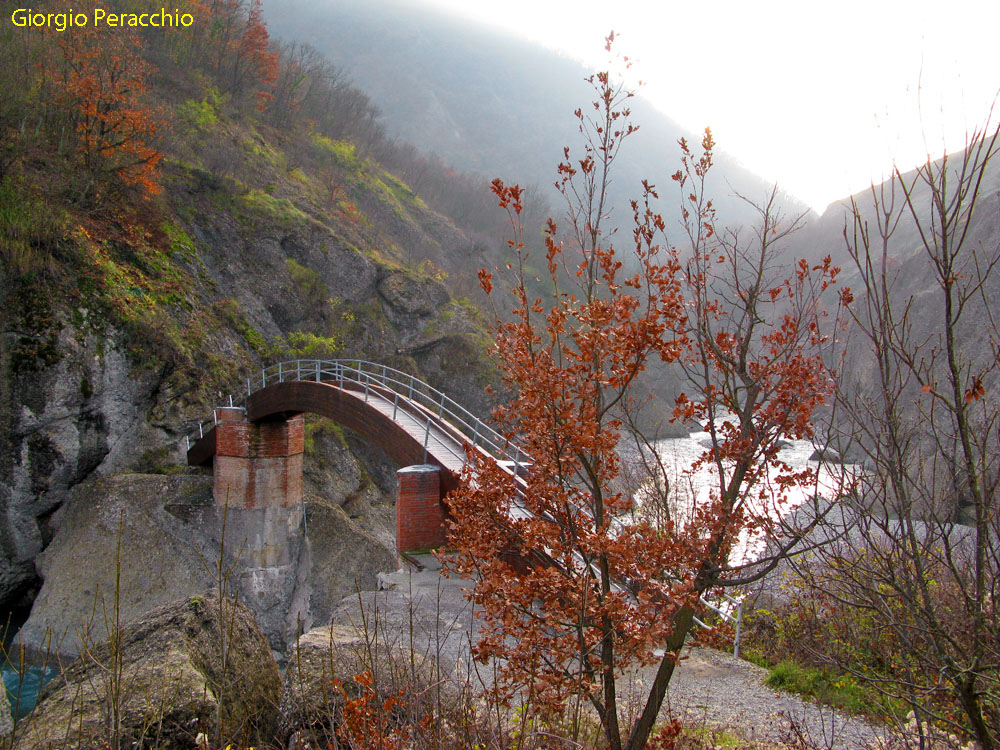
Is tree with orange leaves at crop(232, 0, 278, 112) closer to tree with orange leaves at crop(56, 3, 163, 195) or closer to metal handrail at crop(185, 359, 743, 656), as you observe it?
tree with orange leaves at crop(56, 3, 163, 195)

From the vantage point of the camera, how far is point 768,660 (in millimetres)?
8953

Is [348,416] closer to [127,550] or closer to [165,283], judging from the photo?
[127,550]

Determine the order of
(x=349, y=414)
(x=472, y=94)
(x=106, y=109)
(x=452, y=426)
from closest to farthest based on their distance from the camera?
(x=452, y=426), (x=349, y=414), (x=106, y=109), (x=472, y=94)

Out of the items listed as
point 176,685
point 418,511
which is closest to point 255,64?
point 418,511

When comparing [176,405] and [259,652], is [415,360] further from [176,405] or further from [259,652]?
[259,652]

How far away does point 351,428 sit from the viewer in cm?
1541

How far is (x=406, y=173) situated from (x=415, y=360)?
27.8 metres

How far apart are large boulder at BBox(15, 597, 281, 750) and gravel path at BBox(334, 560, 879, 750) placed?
1060 mm

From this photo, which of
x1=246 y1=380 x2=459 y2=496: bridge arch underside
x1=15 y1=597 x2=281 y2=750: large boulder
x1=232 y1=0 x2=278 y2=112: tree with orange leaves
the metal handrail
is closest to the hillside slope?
x1=232 y1=0 x2=278 y2=112: tree with orange leaves

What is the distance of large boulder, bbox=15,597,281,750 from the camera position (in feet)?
14.2

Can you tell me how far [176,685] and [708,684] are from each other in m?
5.83

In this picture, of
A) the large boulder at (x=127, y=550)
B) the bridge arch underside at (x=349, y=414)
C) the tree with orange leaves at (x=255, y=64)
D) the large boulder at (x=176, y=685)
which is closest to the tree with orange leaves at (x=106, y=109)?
the bridge arch underside at (x=349, y=414)

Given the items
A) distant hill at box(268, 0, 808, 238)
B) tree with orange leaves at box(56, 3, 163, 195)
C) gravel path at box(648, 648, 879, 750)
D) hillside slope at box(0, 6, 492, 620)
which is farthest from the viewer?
distant hill at box(268, 0, 808, 238)

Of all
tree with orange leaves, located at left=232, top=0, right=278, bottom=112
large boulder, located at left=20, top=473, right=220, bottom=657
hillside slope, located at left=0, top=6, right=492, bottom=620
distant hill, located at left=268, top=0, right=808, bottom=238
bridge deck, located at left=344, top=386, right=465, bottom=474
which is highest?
distant hill, located at left=268, top=0, right=808, bottom=238
